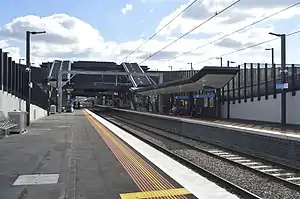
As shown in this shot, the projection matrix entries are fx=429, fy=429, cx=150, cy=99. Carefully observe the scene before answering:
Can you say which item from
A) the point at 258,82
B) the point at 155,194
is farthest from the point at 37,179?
the point at 258,82

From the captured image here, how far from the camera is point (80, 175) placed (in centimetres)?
1045

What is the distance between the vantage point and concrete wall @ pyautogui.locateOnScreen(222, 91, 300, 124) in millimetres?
31811

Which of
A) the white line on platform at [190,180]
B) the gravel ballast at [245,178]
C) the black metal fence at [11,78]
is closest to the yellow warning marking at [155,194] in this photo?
the white line on platform at [190,180]

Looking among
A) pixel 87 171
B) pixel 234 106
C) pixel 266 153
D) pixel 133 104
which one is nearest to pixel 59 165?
pixel 87 171

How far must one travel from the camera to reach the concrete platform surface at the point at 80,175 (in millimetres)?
8414

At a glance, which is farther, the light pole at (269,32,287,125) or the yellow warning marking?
the light pole at (269,32,287,125)

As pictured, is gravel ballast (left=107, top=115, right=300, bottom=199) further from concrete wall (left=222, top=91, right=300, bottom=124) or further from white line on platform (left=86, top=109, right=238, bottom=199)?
concrete wall (left=222, top=91, right=300, bottom=124)

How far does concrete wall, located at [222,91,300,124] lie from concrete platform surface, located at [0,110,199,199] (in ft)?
63.4

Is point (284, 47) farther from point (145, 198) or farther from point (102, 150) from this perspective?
point (145, 198)

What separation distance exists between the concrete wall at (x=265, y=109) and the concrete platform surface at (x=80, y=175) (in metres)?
19.3

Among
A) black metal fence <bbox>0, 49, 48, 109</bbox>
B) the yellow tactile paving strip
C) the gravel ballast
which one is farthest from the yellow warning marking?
black metal fence <bbox>0, 49, 48, 109</bbox>

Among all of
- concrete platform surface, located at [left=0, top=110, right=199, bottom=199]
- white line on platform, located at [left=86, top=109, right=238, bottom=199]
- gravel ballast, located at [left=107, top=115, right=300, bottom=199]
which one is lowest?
gravel ballast, located at [left=107, top=115, right=300, bottom=199]

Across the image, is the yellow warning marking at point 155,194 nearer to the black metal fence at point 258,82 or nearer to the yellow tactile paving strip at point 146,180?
the yellow tactile paving strip at point 146,180

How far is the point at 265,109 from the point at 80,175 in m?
27.8
